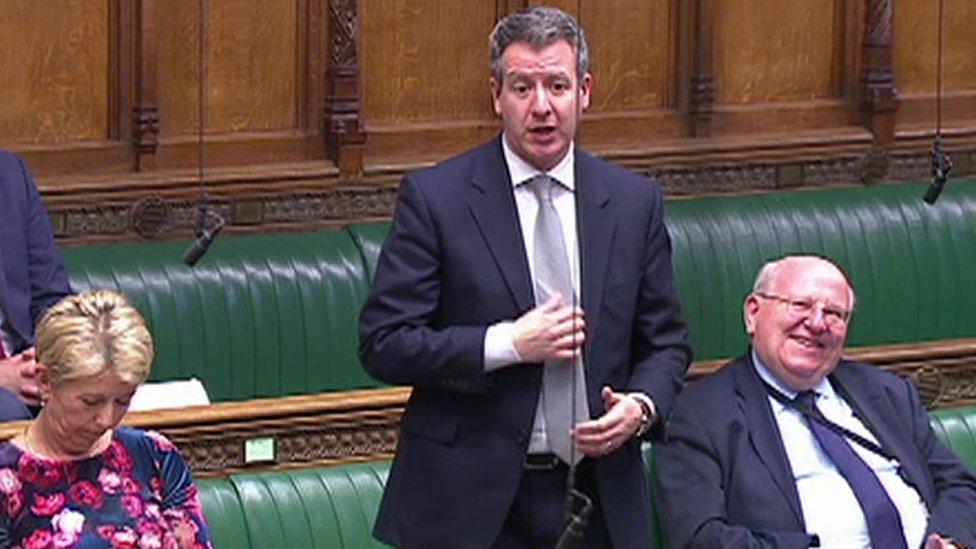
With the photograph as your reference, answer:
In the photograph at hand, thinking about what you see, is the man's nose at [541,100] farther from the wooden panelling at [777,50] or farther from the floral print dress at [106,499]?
the wooden panelling at [777,50]

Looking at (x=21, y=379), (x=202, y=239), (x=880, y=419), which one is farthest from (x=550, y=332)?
(x=202, y=239)

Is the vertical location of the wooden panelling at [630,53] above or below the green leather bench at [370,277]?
above

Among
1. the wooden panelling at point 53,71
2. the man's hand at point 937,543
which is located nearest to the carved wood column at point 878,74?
the wooden panelling at point 53,71

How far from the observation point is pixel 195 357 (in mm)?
7137

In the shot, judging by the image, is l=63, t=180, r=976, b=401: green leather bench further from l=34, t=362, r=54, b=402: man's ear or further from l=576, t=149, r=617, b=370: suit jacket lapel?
l=34, t=362, r=54, b=402: man's ear

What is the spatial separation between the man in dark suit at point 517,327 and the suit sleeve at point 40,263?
1258 millimetres

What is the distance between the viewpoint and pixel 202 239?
6.84 m

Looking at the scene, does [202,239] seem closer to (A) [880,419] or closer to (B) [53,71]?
(B) [53,71]

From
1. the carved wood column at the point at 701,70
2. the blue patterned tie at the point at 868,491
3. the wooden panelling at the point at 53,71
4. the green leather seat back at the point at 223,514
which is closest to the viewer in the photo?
the green leather seat back at the point at 223,514

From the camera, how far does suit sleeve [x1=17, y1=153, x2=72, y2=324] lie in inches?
223

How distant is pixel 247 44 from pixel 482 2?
0.73 metres

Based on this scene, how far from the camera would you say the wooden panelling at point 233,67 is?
751 centimetres

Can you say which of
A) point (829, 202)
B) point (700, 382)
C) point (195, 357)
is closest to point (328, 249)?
point (195, 357)

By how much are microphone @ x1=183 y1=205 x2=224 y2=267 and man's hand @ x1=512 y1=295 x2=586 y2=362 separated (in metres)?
2.49
